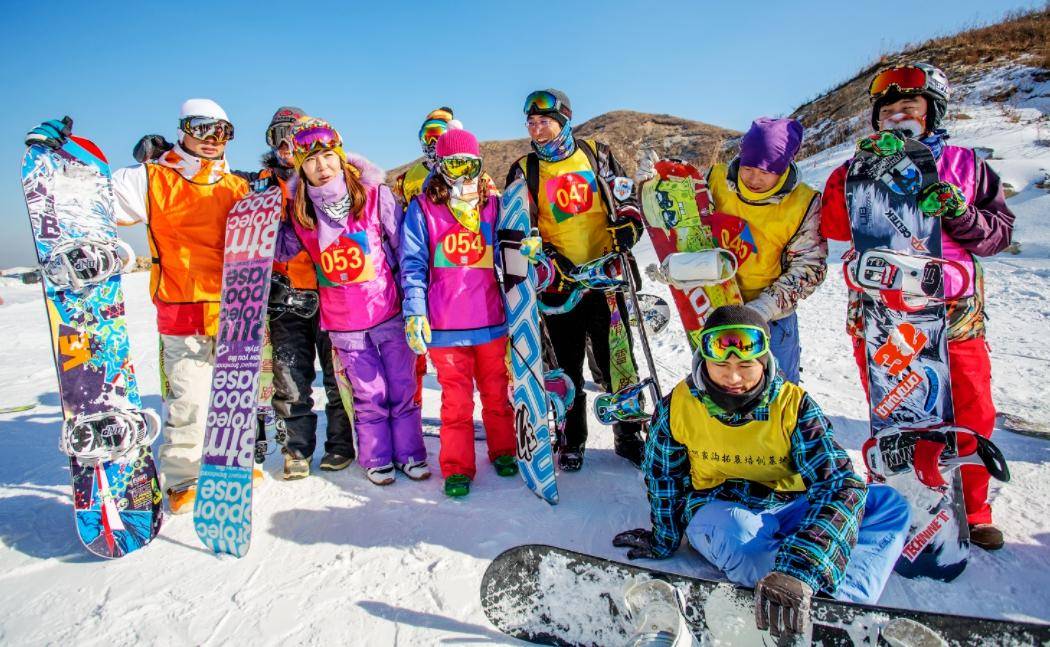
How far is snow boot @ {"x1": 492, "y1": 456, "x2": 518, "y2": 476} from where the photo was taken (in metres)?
3.69

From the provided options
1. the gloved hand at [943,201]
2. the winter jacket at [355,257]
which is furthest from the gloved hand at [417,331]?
the gloved hand at [943,201]

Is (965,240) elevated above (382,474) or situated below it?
above

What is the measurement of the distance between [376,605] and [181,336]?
192cm

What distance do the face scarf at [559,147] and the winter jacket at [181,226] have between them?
1.91m

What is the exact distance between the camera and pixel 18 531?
3150mm

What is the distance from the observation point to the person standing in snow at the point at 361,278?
331 centimetres

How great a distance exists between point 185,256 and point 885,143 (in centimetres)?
372

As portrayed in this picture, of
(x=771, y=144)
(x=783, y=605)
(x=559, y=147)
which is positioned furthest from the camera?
(x=559, y=147)

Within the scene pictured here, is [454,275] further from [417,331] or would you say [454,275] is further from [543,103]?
[543,103]

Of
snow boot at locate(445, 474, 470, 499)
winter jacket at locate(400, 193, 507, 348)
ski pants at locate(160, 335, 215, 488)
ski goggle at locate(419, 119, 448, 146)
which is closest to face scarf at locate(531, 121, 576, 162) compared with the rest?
winter jacket at locate(400, 193, 507, 348)

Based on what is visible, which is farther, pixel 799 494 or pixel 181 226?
pixel 181 226

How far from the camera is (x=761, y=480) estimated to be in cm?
242

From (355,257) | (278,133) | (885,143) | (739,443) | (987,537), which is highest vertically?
(278,133)

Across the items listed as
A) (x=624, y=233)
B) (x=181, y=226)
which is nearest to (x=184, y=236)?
(x=181, y=226)
